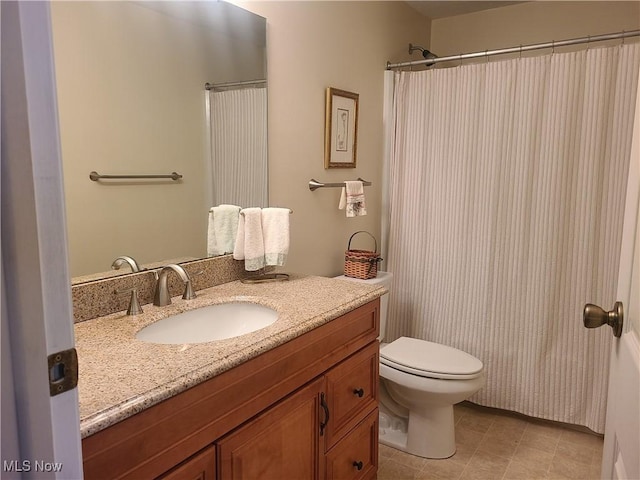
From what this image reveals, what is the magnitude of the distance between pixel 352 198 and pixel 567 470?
157cm

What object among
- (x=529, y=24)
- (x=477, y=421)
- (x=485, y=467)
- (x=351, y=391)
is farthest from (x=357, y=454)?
(x=529, y=24)

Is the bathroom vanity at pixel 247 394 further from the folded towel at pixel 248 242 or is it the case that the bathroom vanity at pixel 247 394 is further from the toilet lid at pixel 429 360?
the toilet lid at pixel 429 360

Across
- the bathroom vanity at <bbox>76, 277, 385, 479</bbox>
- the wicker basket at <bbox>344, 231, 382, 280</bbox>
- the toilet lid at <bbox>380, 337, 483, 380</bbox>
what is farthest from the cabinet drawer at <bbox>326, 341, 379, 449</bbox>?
the wicker basket at <bbox>344, 231, 382, 280</bbox>

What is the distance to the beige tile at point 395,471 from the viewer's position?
84.9 inches

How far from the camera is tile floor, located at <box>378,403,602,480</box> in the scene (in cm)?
217

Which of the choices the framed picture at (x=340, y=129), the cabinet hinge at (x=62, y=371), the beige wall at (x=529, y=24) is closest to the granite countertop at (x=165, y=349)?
the cabinet hinge at (x=62, y=371)

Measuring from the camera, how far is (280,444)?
1.33 meters

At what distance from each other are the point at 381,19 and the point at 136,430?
2.42 metres

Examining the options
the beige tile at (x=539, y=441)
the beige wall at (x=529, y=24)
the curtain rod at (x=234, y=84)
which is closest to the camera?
the curtain rod at (x=234, y=84)

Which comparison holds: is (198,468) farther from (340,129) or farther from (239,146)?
(340,129)

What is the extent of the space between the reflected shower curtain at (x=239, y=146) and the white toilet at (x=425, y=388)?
0.74 meters

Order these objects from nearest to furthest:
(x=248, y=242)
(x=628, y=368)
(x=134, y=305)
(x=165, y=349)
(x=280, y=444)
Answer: (x=628, y=368) < (x=165, y=349) < (x=280, y=444) < (x=134, y=305) < (x=248, y=242)

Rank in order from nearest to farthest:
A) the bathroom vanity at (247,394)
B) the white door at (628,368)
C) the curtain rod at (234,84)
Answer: the white door at (628,368) → the bathroom vanity at (247,394) → the curtain rod at (234,84)

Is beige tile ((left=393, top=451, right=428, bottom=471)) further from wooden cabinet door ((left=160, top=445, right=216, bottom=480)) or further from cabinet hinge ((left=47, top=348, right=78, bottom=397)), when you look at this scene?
cabinet hinge ((left=47, top=348, right=78, bottom=397))
